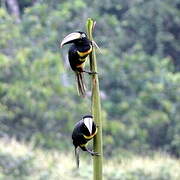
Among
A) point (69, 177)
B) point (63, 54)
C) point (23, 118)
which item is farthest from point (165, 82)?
point (69, 177)

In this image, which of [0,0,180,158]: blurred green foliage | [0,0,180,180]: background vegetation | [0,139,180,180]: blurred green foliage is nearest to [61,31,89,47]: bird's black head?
[0,139,180,180]: blurred green foliage

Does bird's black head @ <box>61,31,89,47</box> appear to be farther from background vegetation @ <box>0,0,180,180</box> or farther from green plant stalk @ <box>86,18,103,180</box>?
background vegetation @ <box>0,0,180,180</box>

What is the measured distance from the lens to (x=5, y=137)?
9.21 meters

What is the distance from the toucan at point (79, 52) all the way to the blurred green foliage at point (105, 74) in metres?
7.79

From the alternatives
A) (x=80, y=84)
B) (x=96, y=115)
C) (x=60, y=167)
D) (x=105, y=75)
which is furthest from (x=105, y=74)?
(x=96, y=115)

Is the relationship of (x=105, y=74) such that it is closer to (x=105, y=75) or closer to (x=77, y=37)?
(x=105, y=75)

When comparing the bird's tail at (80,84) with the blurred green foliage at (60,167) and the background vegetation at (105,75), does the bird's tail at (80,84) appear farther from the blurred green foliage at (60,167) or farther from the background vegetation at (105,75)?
the background vegetation at (105,75)

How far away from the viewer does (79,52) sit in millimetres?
1169

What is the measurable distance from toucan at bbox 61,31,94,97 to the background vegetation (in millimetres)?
6507

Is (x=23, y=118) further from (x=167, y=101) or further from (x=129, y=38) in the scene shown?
(x=129, y=38)

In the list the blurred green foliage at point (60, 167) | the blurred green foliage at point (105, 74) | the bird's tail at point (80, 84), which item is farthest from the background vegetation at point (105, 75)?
the bird's tail at point (80, 84)

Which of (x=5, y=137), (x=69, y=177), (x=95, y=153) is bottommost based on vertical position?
(x=95, y=153)

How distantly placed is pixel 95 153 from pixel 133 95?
10.4 m

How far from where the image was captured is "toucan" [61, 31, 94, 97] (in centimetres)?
116
